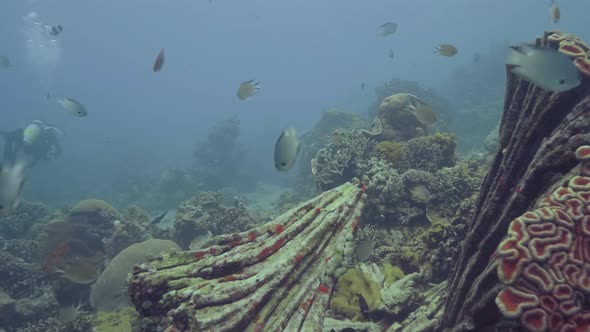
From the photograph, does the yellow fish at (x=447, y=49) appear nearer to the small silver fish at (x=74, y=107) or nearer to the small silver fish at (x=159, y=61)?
the small silver fish at (x=159, y=61)

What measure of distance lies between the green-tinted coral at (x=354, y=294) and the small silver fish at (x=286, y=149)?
89.8 inches

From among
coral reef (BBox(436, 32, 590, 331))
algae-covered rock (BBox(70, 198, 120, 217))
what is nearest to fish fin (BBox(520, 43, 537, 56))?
coral reef (BBox(436, 32, 590, 331))

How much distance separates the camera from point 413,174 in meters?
7.02

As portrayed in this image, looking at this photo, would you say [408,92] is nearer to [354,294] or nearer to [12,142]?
[354,294]

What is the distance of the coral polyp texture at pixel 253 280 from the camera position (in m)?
3.15

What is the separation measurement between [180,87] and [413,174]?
16574 cm

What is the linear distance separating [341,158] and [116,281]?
658 centimetres

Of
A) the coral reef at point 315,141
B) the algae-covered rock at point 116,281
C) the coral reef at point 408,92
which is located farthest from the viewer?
the coral reef at point 408,92

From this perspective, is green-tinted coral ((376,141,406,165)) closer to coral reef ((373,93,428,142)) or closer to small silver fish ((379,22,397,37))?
coral reef ((373,93,428,142))

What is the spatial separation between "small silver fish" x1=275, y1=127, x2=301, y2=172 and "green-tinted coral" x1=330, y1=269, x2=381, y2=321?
2.28 metres

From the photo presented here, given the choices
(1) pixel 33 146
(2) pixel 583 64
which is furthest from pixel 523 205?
(1) pixel 33 146

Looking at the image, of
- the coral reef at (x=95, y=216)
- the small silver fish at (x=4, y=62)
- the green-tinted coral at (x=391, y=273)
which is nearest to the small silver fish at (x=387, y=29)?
the green-tinted coral at (x=391, y=273)

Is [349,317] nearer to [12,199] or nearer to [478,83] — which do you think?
[12,199]

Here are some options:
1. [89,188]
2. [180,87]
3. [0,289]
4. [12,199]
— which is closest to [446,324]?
[12,199]
